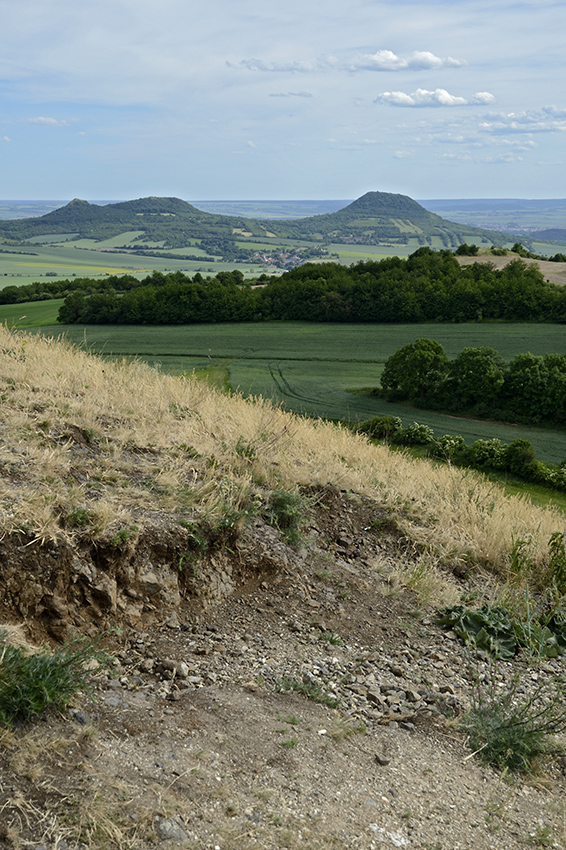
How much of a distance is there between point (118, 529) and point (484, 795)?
3.35 metres

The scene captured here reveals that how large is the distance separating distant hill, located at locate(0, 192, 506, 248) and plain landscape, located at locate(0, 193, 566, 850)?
5241 inches

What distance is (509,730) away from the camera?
450 cm

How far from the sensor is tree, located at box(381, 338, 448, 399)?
36.1 meters

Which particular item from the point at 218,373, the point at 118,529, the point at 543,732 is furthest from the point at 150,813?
the point at 218,373

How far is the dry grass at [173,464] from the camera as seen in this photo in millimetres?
5719

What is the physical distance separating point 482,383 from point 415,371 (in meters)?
3.88

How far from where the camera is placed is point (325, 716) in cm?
450

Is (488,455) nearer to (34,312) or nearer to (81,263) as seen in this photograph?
(34,312)

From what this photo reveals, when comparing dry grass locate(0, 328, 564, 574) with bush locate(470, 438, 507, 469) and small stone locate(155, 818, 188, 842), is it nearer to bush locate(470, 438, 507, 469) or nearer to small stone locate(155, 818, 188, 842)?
small stone locate(155, 818, 188, 842)

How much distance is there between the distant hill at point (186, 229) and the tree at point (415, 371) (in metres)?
105

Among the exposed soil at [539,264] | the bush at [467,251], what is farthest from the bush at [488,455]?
the bush at [467,251]

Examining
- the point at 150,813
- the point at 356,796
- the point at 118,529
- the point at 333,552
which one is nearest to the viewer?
the point at 150,813

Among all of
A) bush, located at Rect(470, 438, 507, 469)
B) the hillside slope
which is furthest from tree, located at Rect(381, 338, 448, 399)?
the hillside slope

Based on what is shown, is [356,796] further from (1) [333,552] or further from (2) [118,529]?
(1) [333,552]
